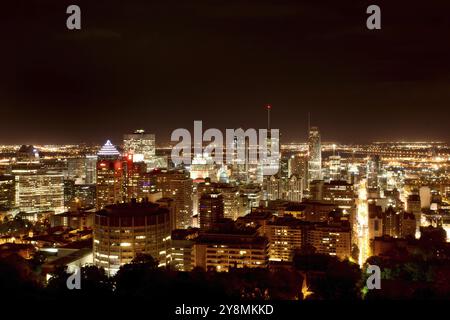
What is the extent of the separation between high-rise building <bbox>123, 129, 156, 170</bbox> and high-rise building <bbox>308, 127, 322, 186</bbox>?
8.12 m

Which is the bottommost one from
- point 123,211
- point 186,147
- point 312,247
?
point 312,247

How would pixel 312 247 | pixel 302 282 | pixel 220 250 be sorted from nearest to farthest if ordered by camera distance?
pixel 302 282 → pixel 220 250 → pixel 312 247

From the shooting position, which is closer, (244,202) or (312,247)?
(312,247)

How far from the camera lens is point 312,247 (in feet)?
35.8

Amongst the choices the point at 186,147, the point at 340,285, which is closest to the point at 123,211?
the point at 340,285

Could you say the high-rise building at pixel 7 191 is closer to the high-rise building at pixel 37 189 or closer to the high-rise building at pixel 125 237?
the high-rise building at pixel 37 189

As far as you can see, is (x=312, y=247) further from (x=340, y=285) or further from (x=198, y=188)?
(x=198, y=188)

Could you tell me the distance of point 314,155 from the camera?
26641mm

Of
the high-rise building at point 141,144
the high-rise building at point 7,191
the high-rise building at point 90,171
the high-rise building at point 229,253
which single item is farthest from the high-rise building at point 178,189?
the high-rise building at point 141,144

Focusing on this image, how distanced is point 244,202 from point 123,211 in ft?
29.5

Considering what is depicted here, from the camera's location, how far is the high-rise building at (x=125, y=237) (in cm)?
823

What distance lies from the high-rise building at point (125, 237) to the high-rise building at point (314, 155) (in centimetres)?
1678

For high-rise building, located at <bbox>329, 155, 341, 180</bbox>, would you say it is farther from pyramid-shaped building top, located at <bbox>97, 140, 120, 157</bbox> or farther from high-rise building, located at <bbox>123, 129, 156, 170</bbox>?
pyramid-shaped building top, located at <bbox>97, 140, 120, 157</bbox>

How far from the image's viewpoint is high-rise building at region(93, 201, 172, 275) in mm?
8227
